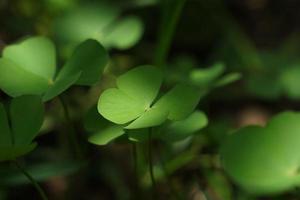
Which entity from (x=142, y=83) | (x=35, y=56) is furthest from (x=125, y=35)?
(x=142, y=83)

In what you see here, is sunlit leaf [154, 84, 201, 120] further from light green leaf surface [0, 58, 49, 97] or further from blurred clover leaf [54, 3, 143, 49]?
blurred clover leaf [54, 3, 143, 49]

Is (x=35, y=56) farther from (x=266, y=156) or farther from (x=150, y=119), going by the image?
(x=266, y=156)

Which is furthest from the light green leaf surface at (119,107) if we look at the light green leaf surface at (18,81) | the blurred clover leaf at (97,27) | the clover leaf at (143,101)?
the blurred clover leaf at (97,27)

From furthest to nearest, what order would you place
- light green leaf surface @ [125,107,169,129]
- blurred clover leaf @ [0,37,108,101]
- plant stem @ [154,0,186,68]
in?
plant stem @ [154,0,186,68] < blurred clover leaf @ [0,37,108,101] < light green leaf surface @ [125,107,169,129]

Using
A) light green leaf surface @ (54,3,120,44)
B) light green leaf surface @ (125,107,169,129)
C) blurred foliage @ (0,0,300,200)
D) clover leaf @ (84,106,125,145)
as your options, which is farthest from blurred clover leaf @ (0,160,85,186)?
light green leaf surface @ (54,3,120,44)

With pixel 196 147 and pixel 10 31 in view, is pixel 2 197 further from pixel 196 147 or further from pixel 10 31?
pixel 10 31

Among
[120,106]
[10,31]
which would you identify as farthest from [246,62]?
[120,106]

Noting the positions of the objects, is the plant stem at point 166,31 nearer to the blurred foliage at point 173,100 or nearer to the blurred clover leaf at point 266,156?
the blurred foliage at point 173,100
